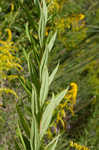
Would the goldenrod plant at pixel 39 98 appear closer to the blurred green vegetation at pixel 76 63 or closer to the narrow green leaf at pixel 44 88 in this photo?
the narrow green leaf at pixel 44 88

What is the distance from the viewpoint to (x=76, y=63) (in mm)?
863

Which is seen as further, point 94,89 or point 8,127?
point 94,89

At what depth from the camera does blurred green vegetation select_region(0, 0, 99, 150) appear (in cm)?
74

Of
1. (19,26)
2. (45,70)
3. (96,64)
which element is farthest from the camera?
(96,64)

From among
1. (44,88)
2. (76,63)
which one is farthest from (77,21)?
(44,88)

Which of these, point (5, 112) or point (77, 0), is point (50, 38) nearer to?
point (5, 112)

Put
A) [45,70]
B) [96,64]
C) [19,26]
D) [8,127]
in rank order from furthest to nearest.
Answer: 1. [96,64]
2. [19,26]
3. [8,127]
4. [45,70]

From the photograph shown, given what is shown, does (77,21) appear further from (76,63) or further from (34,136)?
(34,136)

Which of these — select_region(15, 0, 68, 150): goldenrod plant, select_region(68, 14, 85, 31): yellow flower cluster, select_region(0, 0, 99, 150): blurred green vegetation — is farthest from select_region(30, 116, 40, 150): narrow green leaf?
select_region(68, 14, 85, 31): yellow flower cluster

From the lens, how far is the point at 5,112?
72 cm

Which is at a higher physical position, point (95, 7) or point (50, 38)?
point (50, 38)

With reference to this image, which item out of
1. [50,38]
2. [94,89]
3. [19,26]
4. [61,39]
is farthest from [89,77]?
[50,38]

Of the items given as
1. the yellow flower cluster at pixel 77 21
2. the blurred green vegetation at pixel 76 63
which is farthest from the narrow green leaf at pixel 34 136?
the yellow flower cluster at pixel 77 21

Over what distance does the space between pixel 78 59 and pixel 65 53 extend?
2.4 inches
